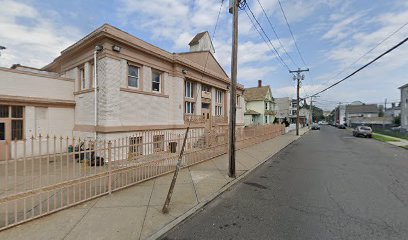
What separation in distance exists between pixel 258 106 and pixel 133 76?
110ft

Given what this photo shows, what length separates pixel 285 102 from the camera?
6231 cm

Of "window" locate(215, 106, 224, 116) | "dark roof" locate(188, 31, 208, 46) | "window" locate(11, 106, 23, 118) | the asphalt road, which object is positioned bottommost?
the asphalt road

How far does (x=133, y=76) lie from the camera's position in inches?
430

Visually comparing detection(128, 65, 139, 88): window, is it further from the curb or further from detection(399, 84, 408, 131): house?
detection(399, 84, 408, 131): house

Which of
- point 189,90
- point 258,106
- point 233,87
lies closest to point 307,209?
point 233,87

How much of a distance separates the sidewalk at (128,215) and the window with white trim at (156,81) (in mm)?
7294

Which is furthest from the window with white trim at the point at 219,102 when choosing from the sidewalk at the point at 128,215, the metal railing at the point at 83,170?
the sidewalk at the point at 128,215

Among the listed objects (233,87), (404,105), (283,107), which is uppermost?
(283,107)

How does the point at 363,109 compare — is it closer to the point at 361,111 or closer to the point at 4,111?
the point at 361,111

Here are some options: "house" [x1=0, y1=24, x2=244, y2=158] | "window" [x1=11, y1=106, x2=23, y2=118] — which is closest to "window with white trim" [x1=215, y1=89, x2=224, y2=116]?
"house" [x1=0, y1=24, x2=244, y2=158]

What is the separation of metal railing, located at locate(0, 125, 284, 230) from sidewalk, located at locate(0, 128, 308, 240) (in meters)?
0.32

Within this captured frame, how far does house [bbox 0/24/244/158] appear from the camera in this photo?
9.64 metres

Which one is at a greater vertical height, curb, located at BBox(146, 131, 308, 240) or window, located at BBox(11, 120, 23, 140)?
window, located at BBox(11, 120, 23, 140)

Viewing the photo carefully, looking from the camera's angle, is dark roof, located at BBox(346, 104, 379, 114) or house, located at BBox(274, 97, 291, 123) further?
dark roof, located at BBox(346, 104, 379, 114)
